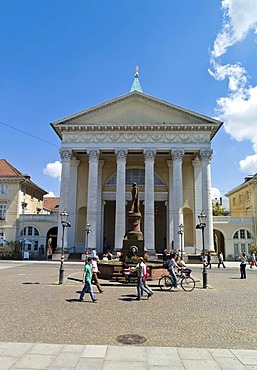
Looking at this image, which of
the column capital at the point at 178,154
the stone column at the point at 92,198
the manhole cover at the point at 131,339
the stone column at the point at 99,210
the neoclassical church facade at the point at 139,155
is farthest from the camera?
the stone column at the point at 99,210

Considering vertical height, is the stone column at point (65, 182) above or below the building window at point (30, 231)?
above

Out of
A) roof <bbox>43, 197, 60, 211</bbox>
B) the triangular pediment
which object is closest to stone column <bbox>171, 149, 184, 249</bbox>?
the triangular pediment

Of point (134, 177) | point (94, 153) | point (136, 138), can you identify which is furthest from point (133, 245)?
point (134, 177)

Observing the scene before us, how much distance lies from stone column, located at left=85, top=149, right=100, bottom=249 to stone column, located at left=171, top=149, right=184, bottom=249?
10232mm

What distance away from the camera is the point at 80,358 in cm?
591

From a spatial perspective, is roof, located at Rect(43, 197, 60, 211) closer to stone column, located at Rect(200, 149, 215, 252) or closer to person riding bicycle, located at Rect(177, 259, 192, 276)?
stone column, located at Rect(200, 149, 215, 252)

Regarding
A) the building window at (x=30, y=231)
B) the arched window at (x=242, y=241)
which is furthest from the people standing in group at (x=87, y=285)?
the arched window at (x=242, y=241)

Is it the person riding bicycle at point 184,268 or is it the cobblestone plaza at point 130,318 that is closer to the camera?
the cobblestone plaza at point 130,318

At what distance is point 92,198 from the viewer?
1647 inches

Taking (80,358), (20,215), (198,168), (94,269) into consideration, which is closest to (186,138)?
(198,168)

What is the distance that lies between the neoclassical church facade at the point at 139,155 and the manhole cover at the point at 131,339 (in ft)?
108

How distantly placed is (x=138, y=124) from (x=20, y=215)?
71.4ft

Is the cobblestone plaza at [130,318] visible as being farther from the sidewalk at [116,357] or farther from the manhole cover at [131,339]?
the sidewalk at [116,357]

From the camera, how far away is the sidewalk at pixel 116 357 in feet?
18.3
